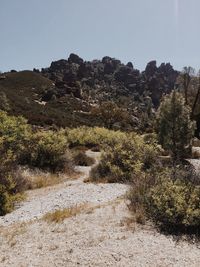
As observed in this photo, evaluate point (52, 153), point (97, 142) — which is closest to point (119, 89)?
point (97, 142)

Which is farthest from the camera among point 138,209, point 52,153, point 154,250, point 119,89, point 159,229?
Answer: point 119,89

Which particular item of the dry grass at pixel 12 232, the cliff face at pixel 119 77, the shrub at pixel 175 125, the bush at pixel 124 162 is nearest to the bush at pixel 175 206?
the dry grass at pixel 12 232

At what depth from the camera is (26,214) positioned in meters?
10.5

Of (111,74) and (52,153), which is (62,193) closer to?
(52,153)

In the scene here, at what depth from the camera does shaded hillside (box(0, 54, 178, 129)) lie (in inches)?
2158

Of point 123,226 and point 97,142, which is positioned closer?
point 123,226

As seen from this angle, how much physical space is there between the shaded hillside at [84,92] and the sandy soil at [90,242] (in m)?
37.1

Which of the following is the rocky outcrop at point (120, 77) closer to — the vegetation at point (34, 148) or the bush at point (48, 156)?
the vegetation at point (34, 148)

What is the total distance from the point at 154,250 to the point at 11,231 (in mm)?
3642

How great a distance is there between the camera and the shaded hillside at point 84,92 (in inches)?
2158

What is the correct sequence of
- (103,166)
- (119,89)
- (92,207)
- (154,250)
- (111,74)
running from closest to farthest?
(154,250)
(92,207)
(103,166)
(119,89)
(111,74)

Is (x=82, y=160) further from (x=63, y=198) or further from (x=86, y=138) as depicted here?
(x=86, y=138)

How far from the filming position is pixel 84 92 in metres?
116

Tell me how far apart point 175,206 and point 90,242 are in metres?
2.34
